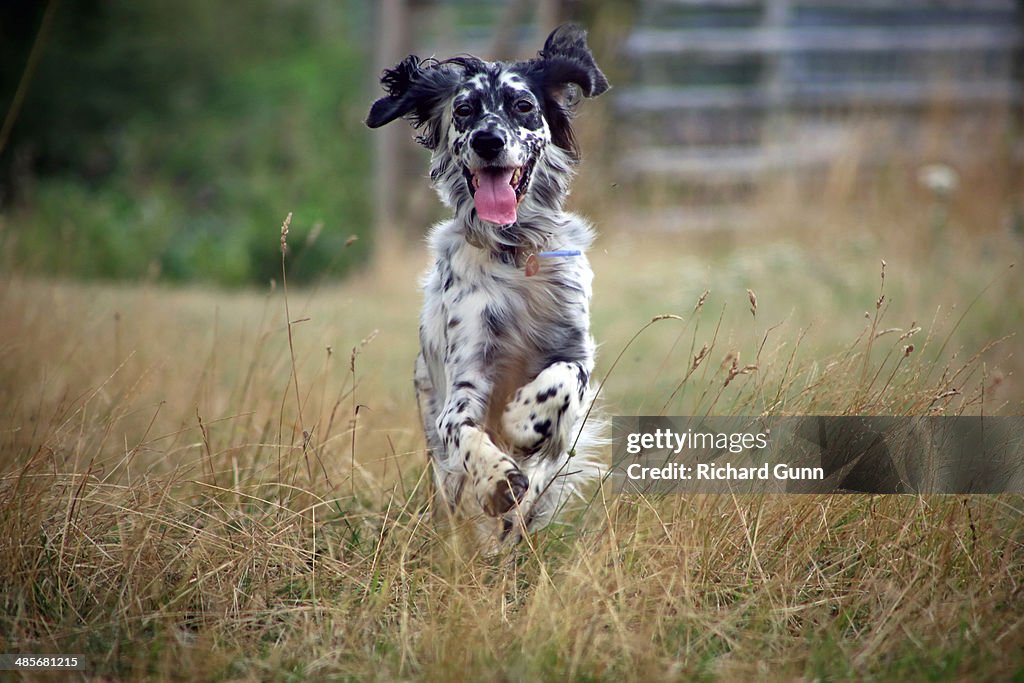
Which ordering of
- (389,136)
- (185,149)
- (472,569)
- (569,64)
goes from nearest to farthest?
1. (472,569)
2. (569,64)
3. (389,136)
4. (185,149)

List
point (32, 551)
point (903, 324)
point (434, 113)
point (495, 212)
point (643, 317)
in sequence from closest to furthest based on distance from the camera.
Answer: point (32, 551) < point (495, 212) < point (434, 113) < point (903, 324) < point (643, 317)

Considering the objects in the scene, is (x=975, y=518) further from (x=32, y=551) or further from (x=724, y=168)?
(x=724, y=168)

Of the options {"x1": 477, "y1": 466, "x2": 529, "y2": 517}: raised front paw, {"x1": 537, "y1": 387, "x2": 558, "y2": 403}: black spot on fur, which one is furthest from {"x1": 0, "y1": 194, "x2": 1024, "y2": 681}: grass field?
{"x1": 537, "y1": 387, "x2": 558, "y2": 403}: black spot on fur

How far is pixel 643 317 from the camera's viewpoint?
7.53 meters

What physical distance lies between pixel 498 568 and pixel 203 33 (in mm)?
13789

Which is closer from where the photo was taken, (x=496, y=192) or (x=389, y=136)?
(x=496, y=192)

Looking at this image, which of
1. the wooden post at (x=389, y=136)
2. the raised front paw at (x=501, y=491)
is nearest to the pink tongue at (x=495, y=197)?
the raised front paw at (x=501, y=491)

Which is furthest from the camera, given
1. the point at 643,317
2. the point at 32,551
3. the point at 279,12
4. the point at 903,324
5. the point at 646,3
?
the point at 279,12

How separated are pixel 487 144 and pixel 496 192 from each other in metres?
0.17

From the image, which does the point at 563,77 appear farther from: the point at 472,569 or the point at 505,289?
the point at 472,569

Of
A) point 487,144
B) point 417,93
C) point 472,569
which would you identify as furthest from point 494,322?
point 417,93

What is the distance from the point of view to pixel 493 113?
3.75 meters

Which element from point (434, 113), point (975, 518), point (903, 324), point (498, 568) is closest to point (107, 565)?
point (498, 568)

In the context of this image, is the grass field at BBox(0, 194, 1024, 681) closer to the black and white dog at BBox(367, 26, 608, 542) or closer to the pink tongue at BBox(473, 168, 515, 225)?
the black and white dog at BBox(367, 26, 608, 542)
